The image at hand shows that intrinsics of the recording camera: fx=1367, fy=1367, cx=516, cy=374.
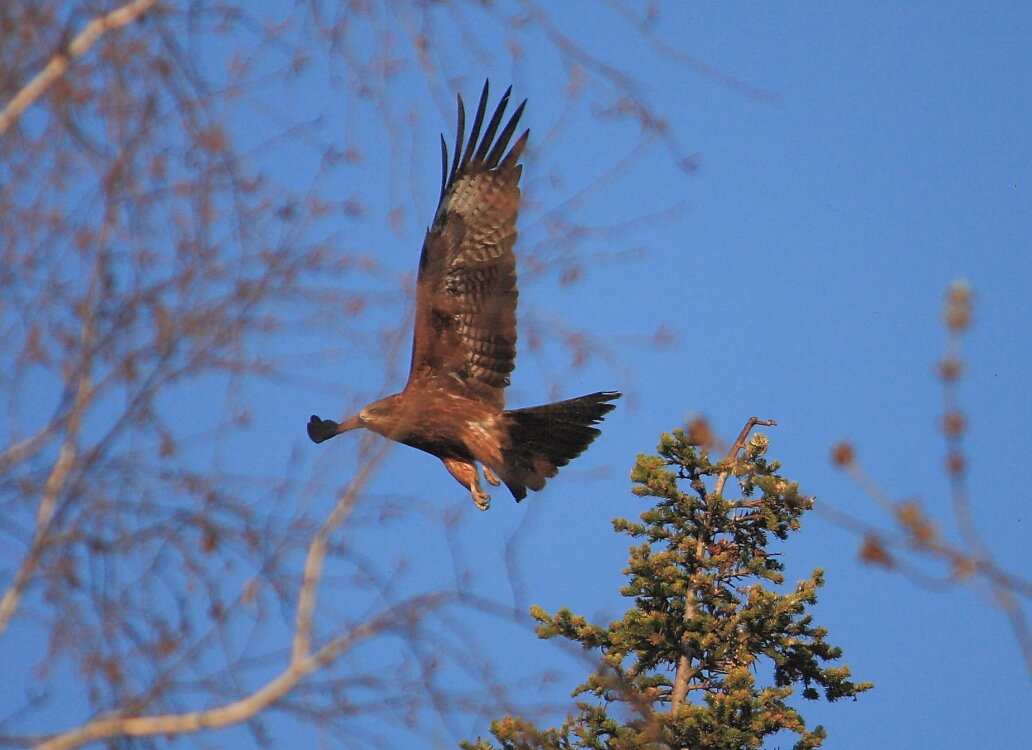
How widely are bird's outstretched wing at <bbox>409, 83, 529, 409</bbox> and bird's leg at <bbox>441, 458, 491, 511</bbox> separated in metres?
0.43

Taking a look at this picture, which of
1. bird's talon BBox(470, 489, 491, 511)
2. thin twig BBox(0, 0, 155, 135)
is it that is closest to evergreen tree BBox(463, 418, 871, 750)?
bird's talon BBox(470, 489, 491, 511)

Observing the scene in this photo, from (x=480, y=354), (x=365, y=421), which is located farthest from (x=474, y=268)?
(x=365, y=421)

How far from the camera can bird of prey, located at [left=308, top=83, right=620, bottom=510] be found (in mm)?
7852

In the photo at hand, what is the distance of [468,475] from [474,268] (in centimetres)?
125

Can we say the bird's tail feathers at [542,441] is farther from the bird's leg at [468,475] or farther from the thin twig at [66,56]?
the thin twig at [66,56]

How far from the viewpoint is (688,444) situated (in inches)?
352

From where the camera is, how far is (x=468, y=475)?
820cm

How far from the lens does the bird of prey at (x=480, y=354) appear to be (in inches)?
309

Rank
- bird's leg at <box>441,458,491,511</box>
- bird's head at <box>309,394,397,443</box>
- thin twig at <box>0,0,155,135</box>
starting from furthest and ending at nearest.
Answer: bird's leg at <box>441,458,491,511</box> < bird's head at <box>309,394,397,443</box> < thin twig at <box>0,0,155,135</box>

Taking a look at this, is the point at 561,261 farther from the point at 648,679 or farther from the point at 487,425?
the point at 648,679

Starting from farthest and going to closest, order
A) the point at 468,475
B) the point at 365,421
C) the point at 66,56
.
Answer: the point at 468,475 → the point at 365,421 → the point at 66,56

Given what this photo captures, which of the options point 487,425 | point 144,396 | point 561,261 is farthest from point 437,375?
point 144,396

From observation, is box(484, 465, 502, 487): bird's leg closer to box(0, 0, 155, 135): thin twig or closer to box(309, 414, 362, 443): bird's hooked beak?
box(309, 414, 362, 443): bird's hooked beak

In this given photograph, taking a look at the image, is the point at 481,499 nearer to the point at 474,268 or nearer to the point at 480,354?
the point at 480,354
